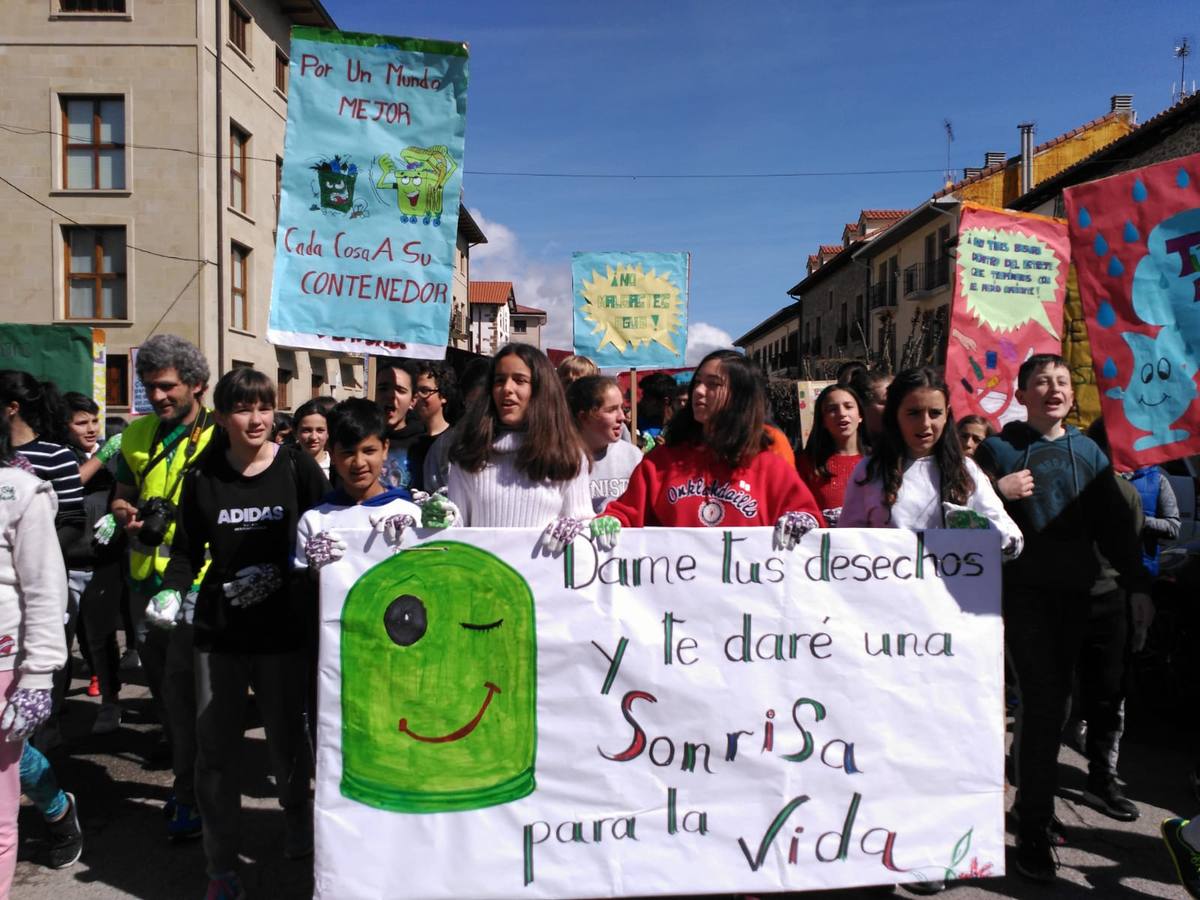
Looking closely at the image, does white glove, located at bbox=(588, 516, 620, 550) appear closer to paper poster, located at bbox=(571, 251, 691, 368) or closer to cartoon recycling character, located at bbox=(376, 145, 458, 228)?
cartoon recycling character, located at bbox=(376, 145, 458, 228)

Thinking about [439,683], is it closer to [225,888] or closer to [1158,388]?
[225,888]

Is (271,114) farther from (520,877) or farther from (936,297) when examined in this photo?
(520,877)

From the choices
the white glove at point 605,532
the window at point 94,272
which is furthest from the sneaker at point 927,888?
the window at point 94,272

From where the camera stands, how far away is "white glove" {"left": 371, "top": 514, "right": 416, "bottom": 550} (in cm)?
294

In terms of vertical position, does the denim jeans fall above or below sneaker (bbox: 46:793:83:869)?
above

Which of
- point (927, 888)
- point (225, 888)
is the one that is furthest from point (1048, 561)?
point (225, 888)

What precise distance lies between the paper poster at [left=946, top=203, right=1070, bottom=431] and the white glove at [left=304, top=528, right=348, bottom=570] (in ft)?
12.7

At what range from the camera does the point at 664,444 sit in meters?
3.44

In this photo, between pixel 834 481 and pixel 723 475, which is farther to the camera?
pixel 834 481

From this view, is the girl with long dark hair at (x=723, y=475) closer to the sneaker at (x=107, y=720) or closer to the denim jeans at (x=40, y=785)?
the denim jeans at (x=40, y=785)

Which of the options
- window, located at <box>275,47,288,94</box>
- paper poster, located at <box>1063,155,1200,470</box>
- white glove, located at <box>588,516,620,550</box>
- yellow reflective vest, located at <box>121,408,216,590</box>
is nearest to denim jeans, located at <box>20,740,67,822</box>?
yellow reflective vest, located at <box>121,408,216,590</box>

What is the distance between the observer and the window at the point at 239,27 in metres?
21.1

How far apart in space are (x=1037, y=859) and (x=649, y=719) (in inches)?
64.3

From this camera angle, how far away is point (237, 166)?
70.7ft
